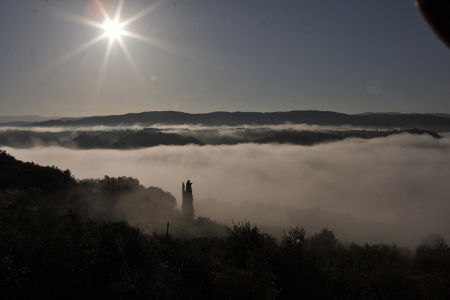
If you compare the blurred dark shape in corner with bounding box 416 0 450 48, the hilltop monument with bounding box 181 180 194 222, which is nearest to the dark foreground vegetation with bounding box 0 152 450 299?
the blurred dark shape in corner with bounding box 416 0 450 48

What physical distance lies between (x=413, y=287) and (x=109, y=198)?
130 ft

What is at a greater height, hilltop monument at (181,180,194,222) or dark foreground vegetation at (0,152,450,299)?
dark foreground vegetation at (0,152,450,299)

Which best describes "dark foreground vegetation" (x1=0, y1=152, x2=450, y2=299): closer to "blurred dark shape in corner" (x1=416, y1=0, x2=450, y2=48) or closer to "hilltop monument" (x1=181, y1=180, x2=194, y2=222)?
"blurred dark shape in corner" (x1=416, y1=0, x2=450, y2=48)

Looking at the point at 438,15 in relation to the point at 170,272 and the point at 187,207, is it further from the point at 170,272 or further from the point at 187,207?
the point at 187,207

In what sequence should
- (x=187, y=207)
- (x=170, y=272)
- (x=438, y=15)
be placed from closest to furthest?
(x=438, y=15) → (x=170, y=272) → (x=187, y=207)

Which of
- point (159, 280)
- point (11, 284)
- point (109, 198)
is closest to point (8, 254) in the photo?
point (11, 284)

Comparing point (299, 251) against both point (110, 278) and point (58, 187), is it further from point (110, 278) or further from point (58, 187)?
point (58, 187)

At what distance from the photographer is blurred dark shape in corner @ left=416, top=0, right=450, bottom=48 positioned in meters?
1.17

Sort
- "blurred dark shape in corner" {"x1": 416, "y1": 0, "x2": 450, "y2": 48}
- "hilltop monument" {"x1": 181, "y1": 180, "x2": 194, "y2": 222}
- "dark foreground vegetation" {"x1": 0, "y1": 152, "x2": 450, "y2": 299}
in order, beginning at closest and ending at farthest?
"blurred dark shape in corner" {"x1": 416, "y1": 0, "x2": 450, "y2": 48}
"dark foreground vegetation" {"x1": 0, "y1": 152, "x2": 450, "y2": 299}
"hilltop monument" {"x1": 181, "y1": 180, "x2": 194, "y2": 222}

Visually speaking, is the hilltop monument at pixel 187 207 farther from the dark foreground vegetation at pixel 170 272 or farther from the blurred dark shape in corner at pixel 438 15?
the blurred dark shape in corner at pixel 438 15

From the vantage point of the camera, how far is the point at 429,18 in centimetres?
127

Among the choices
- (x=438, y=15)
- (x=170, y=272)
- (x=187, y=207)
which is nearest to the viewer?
(x=438, y=15)

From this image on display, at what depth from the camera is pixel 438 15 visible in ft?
3.99

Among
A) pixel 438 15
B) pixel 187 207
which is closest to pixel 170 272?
pixel 438 15
